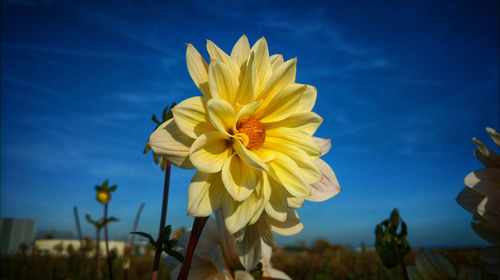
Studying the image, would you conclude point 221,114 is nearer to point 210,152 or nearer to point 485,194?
point 210,152

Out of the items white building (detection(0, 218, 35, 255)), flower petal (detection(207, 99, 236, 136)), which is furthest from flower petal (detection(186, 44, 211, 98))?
white building (detection(0, 218, 35, 255))

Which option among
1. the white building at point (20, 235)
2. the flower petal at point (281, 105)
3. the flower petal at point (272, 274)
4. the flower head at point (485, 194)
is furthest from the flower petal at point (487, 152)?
the white building at point (20, 235)

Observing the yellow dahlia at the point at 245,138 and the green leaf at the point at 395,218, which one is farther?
the green leaf at the point at 395,218

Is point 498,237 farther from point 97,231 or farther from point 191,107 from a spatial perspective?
point 97,231

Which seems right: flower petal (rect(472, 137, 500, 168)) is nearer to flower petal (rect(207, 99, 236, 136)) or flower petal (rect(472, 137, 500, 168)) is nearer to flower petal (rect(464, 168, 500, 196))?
flower petal (rect(464, 168, 500, 196))

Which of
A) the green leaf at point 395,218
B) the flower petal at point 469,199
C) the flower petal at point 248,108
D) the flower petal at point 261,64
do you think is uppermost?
the flower petal at point 261,64

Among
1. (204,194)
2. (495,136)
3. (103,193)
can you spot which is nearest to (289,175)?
(204,194)

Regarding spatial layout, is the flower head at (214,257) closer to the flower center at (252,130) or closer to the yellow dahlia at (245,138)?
the yellow dahlia at (245,138)
